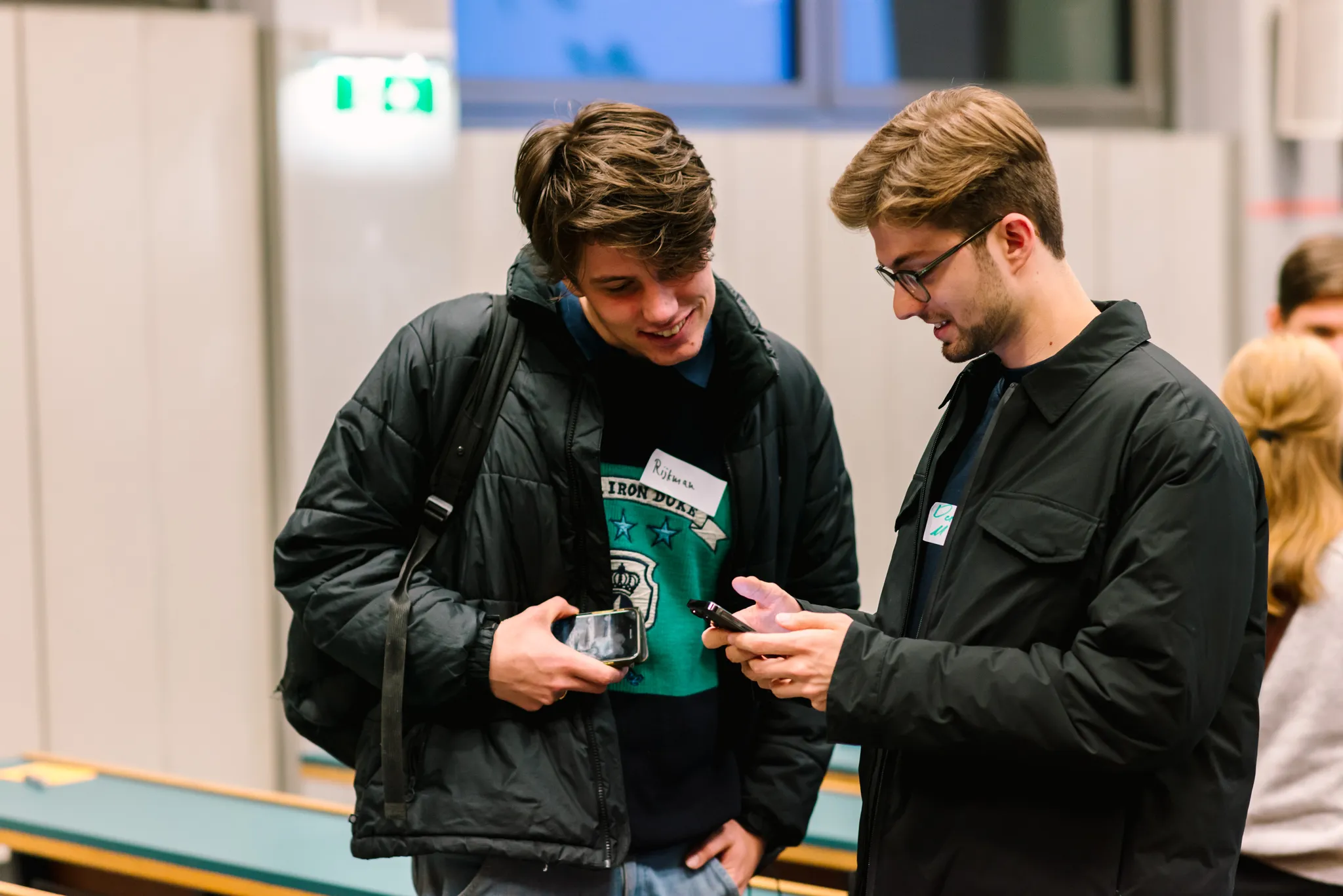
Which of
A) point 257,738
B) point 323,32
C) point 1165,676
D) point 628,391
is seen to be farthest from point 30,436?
point 1165,676

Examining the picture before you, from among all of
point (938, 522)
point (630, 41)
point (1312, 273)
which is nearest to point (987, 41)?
point (630, 41)

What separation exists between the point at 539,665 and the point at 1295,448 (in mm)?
1314

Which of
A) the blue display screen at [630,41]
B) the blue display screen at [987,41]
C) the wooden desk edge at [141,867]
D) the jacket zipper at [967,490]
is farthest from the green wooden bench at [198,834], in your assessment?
the blue display screen at [987,41]

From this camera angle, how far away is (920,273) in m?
1.59

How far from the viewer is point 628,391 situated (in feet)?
6.47

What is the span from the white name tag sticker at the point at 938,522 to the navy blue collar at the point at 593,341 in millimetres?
442

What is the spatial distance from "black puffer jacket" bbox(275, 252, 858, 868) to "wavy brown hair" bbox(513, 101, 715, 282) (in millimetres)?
131

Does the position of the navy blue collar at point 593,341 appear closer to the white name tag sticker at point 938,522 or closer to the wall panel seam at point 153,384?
the white name tag sticker at point 938,522

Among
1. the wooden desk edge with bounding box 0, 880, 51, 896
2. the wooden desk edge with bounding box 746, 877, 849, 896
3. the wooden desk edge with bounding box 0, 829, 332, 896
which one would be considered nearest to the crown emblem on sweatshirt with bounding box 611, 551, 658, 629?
the wooden desk edge with bounding box 746, 877, 849, 896

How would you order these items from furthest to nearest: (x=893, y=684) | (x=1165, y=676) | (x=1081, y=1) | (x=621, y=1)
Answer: (x=1081, y=1), (x=621, y=1), (x=893, y=684), (x=1165, y=676)

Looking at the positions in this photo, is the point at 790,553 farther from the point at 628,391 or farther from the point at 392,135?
the point at 392,135

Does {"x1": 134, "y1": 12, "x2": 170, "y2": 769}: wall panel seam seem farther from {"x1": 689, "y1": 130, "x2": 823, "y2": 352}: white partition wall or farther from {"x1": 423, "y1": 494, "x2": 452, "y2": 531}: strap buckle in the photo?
{"x1": 423, "y1": 494, "x2": 452, "y2": 531}: strap buckle

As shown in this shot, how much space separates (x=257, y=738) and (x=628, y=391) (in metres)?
2.92

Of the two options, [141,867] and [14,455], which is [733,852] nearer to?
[141,867]
